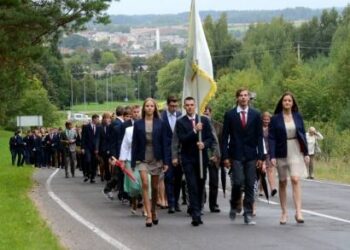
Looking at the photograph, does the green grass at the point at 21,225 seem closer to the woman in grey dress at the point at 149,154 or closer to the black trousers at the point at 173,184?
the woman in grey dress at the point at 149,154

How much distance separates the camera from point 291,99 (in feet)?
51.7

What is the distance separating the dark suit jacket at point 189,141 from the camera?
16.4 metres

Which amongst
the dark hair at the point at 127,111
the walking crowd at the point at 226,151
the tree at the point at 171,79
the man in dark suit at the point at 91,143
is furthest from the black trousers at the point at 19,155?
Answer: the tree at the point at 171,79

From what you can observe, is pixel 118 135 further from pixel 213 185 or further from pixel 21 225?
pixel 21 225

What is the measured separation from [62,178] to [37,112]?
2555 inches

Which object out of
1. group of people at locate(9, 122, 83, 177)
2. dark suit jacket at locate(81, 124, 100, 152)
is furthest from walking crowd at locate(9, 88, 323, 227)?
group of people at locate(9, 122, 83, 177)

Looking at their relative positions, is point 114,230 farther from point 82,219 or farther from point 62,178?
point 62,178

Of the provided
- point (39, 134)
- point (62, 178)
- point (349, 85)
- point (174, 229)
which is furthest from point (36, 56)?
point (349, 85)

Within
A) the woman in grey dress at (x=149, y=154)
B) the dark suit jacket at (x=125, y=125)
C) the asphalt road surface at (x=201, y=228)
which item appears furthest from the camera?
the dark suit jacket at (x=125, y=125)

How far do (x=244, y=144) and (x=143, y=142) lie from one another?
1596 millimetres

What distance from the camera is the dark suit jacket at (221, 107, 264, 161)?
15797 millimetres

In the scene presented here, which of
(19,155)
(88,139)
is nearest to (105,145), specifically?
(88,139)

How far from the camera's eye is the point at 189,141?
54.0 ft

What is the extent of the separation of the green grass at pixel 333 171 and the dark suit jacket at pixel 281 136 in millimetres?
13000
